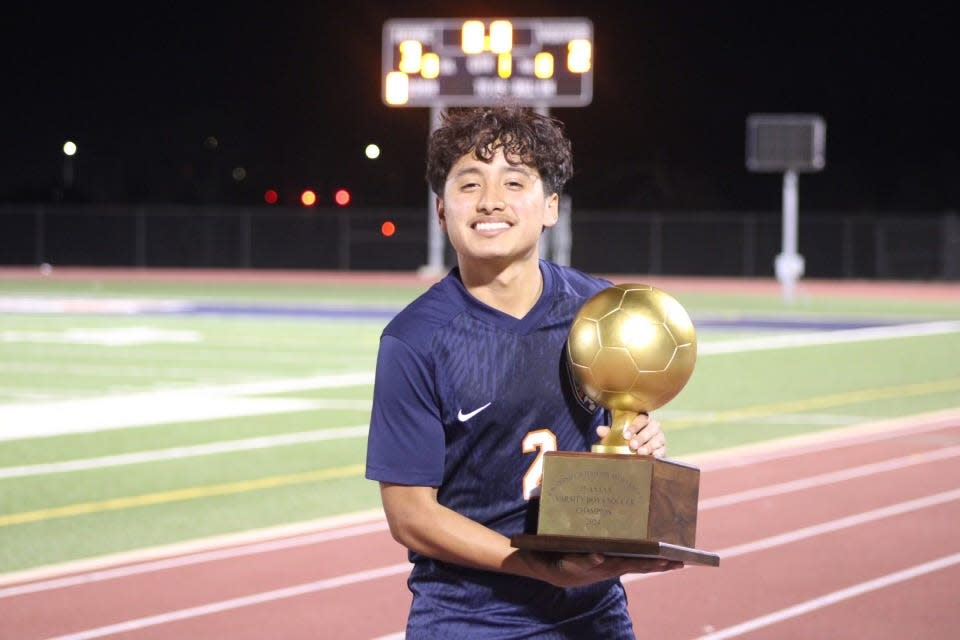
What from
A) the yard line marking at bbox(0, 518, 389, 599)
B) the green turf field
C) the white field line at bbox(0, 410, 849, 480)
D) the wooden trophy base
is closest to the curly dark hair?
the wooden trophy base

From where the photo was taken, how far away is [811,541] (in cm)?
795

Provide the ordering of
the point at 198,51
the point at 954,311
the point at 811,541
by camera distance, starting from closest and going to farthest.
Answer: the point at 811,541 → the point at 954,311 → the point at 198,51

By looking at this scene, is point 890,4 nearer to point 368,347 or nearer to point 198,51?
point 198,51

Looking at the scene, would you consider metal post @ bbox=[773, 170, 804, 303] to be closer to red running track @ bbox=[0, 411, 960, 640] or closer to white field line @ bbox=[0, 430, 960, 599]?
white field line @ bbox=[0, 430, 960, 599]

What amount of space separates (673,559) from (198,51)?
62563 mm

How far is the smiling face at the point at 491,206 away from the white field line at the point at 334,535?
4143 millimetres

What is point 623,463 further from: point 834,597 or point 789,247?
point 789,247

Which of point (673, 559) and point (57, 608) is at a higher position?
point (673, 559)

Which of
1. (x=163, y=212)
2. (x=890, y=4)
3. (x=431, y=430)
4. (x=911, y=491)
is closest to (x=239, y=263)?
(x=163, y=212)

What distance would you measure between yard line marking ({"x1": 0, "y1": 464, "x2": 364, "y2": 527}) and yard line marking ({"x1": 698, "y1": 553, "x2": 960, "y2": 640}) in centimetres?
379

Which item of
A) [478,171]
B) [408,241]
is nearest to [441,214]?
[478,171]

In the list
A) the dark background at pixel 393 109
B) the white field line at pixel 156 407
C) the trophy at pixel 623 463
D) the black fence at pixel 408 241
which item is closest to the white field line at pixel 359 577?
the trophy at pixel 623 463

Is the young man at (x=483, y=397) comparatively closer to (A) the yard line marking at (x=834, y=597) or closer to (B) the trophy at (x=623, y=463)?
(B) the trophy at (x=623, y=463)

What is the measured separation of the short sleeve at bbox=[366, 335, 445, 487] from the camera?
3.21 m
